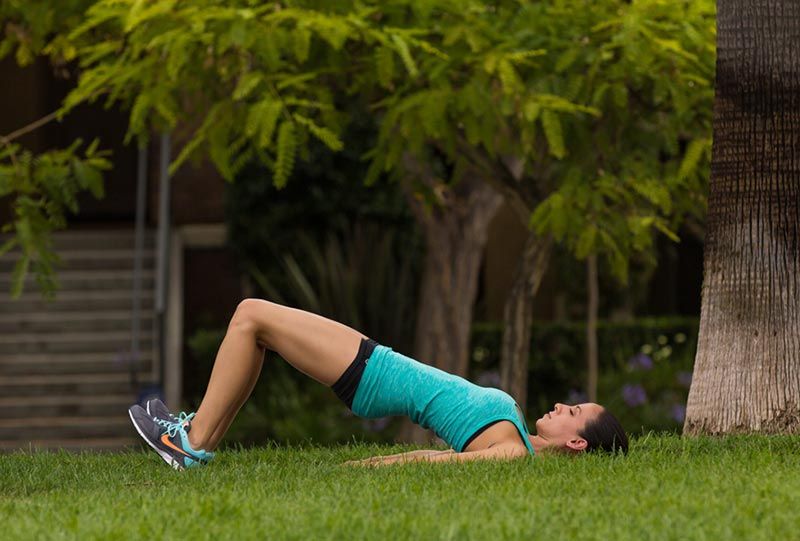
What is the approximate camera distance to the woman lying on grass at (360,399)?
7.02 metres

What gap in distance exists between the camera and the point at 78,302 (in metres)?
16.8

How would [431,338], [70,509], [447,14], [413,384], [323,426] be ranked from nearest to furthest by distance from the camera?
1. [70,509]
2. [413,384]
3. [447,14]
4. [431,338]
5. [323,426]

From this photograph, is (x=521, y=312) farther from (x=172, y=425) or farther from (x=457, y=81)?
(x=172, y=425)

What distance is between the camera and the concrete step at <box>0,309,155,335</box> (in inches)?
Answer: 647

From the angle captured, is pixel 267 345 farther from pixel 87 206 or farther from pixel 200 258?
pixel 87 206

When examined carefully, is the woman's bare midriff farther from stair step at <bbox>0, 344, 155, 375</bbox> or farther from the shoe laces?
stair step at <bbox>0, 344, 155, 375</bbox>

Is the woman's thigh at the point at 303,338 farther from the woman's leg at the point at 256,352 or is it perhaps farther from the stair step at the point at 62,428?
the stair step at the point at 62,428

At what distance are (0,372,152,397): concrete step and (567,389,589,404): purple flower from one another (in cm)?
429

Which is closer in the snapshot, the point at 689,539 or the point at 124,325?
the point at 689,539

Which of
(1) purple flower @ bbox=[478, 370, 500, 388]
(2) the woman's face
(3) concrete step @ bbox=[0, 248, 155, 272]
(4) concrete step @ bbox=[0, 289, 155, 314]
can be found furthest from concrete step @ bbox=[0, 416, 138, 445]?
(2) the woman's face

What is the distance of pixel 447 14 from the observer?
975cm

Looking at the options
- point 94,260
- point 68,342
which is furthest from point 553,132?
point 94,260

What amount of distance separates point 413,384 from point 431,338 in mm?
6121

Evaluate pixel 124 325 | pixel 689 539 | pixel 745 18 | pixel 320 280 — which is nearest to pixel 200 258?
pixel 124 325
